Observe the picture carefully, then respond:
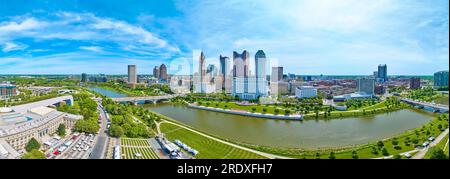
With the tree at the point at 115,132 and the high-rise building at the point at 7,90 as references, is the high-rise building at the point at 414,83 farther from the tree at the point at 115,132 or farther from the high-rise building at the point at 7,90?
the high-rise building at the point at 7,90

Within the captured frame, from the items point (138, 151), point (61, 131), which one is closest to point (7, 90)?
point (61, 131)

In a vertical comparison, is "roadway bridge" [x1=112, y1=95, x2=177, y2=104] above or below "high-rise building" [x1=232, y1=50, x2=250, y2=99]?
below

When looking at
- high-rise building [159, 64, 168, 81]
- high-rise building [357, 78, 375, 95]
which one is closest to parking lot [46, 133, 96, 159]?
high-rise building [159, 64, 168, 81]

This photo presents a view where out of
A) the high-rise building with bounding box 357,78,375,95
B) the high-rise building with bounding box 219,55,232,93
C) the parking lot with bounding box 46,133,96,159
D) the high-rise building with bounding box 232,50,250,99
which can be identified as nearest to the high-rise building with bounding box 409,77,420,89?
the high-rise building with bounding box 357,78,375,95

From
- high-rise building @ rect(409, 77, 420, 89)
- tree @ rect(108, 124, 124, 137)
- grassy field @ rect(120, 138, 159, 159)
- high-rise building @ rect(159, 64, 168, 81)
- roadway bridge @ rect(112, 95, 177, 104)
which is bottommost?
roadway bridge @ rect(112, 95, 177, 104)

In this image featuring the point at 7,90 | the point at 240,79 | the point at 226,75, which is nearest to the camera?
the point at 7,90

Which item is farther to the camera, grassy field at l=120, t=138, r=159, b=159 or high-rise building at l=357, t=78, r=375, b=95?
high-rise building at l=357, t=78, r=375, b=95

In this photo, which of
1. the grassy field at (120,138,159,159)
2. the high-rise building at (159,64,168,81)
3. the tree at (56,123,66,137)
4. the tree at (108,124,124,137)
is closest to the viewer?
the grassy field at (120,138,159,159)

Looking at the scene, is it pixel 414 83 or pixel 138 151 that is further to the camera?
pixel 414 83

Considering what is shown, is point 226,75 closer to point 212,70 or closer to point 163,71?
point 212,70

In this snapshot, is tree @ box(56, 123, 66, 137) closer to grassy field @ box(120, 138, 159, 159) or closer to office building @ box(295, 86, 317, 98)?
grassy field @ box(120, 138, 159, 159)

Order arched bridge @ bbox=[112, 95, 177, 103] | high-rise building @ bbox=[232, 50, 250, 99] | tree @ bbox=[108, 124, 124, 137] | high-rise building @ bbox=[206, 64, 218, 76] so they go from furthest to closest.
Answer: high-rise building @ bbox=[206, 64, 218, 76] → high-rise building @ bbox=[232, 50, 250, 99] → arched bridge @ bbox=[112, 95, 177, 103] → tree @ bbox=[108, 124, 124, 137]
